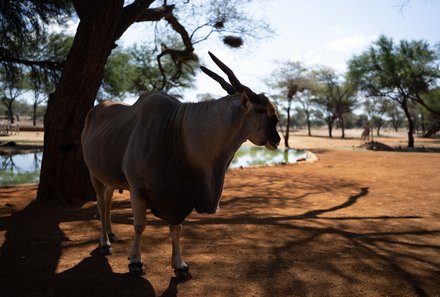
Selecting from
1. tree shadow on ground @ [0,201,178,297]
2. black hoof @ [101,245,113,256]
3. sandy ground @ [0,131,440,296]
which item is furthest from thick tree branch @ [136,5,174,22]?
black hoof @ [101,245,113,256]

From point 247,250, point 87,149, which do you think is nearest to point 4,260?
point 87,149

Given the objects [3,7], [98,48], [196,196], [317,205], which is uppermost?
[3,7]

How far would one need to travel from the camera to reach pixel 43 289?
2.83 metres

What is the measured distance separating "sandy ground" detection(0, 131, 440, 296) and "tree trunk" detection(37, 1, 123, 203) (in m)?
0.45

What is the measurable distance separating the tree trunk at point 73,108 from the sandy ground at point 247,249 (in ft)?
1.46

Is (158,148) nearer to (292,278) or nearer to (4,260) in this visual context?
(292,278)

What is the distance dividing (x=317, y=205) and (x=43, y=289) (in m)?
4.88

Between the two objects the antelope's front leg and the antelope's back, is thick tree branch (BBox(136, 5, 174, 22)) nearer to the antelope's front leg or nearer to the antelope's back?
the antelope's back

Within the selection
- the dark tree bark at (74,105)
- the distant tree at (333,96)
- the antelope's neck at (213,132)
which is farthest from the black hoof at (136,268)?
the distant tree at (333,96)

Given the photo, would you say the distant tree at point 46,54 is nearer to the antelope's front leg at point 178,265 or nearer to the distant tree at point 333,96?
the antelope's front leg at point 178,265

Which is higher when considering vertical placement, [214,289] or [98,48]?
[98,48]

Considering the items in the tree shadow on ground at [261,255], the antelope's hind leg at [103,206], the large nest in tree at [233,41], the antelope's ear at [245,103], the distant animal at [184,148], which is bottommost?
the tree shadow on ground at [261,255]

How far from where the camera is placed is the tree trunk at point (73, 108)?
608 cm

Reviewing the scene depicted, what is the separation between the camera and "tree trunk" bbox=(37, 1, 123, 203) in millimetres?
6078
